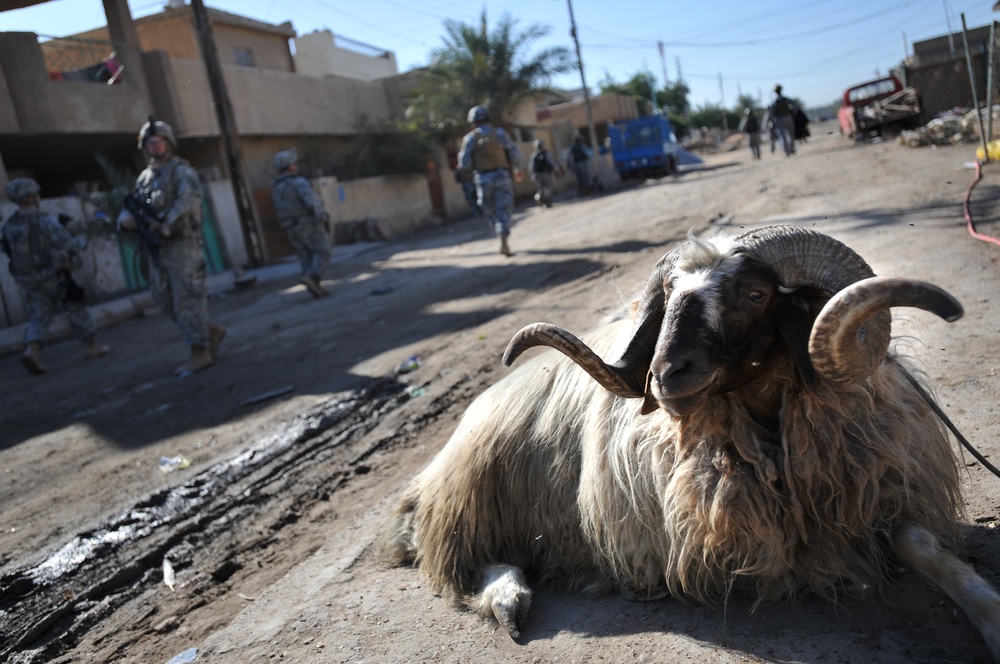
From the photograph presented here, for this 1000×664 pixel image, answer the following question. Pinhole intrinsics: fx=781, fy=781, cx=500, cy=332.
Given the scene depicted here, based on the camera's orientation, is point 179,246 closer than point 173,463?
No

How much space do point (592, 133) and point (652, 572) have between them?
127 feet

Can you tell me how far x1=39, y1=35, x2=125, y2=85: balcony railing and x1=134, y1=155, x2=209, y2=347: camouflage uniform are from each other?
11170 millimetres

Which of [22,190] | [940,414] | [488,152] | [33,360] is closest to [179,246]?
[33,360]

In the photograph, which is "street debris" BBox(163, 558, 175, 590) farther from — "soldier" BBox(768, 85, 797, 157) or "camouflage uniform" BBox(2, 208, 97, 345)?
"soldier" BBox(768, 85, 797, 157)

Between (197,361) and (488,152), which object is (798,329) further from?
(488,152)

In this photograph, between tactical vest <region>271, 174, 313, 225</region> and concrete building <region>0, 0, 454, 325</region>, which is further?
concrete building <region>0, 0, 454, 325</region>

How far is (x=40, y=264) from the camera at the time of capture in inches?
381

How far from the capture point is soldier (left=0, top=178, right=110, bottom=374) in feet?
31.3

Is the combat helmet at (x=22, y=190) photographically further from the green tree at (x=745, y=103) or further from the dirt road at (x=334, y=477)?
the green tree at (x=745, y=103)

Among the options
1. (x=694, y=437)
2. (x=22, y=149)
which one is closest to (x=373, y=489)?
(x=694, y=437)

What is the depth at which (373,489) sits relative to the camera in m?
4.75

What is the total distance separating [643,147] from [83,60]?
1875cm

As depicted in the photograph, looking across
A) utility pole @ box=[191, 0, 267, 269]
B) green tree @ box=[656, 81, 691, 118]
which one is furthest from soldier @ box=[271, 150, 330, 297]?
green tree @ box=[656, 81, 691, 118]

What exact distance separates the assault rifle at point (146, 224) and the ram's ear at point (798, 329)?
671 cm
